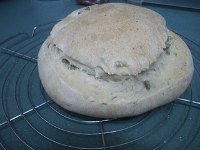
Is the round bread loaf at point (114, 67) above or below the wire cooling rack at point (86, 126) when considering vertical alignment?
above

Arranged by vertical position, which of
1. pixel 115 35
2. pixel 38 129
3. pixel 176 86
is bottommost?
pixel 38 129

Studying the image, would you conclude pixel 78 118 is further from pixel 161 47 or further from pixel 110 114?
pixel 161 47

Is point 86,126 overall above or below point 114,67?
below

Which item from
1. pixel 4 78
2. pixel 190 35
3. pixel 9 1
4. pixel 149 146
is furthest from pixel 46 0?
pixel 149 146
